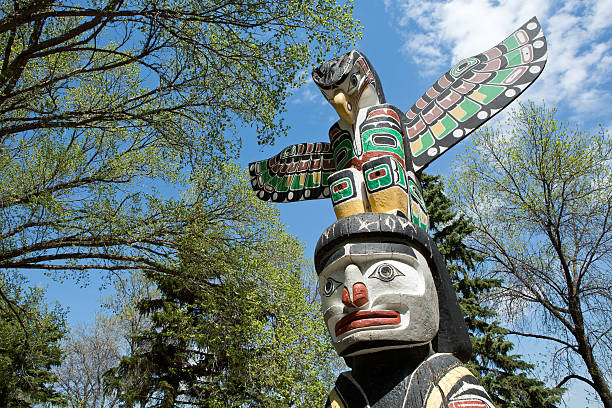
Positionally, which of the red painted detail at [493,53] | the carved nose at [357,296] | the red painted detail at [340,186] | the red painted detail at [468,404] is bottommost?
the red painted detail at [468,404]

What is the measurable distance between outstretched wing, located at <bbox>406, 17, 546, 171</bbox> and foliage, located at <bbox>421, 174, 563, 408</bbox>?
630 centimetres

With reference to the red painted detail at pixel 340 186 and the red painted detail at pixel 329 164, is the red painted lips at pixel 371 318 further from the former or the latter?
the red painted detail at pixel 329 164

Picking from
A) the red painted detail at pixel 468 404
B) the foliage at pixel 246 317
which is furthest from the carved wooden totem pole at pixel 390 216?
the foliage at pixel 246 317

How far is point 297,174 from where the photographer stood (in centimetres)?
627

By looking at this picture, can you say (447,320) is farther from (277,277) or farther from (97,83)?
(97,83)

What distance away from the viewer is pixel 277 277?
1059 cm

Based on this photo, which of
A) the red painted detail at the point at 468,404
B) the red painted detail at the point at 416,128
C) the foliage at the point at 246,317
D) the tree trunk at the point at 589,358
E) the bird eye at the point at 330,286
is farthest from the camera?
the foliage at the point at 246,317

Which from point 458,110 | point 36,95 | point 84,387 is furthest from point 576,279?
point 84,387

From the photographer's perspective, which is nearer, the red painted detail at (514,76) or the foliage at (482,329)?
the red painted detail at (514,76)

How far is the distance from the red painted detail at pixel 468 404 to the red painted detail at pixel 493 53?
160 inches

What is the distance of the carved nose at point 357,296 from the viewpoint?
355 centimetres

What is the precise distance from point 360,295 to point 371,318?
191mm

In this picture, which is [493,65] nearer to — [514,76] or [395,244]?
[514,76]

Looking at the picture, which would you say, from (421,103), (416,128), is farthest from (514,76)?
(416,128)
